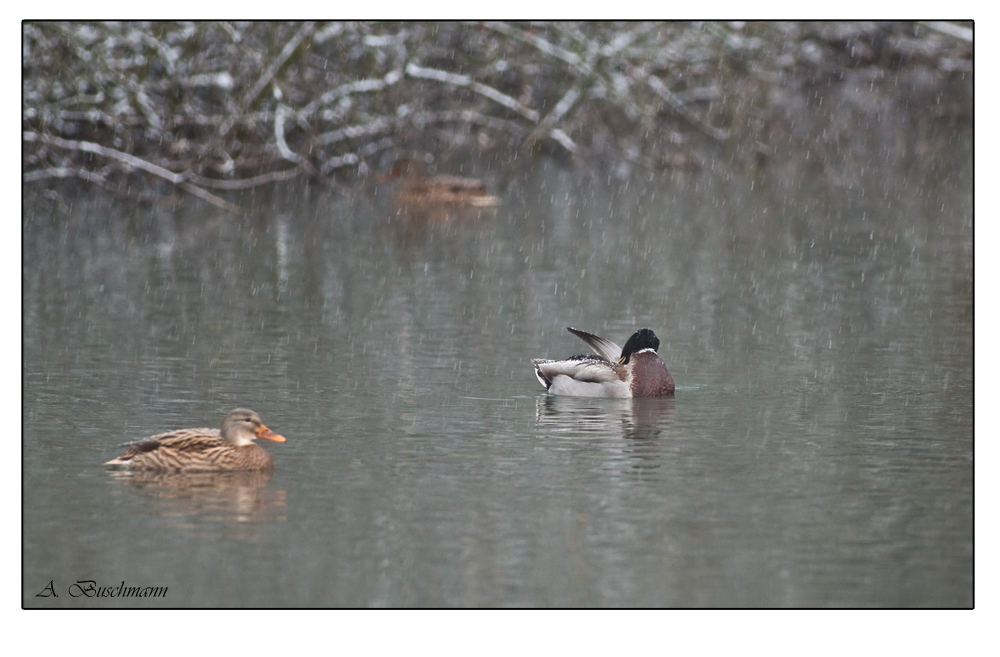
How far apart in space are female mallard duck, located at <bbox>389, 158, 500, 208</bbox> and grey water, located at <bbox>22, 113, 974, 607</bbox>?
4548 mm

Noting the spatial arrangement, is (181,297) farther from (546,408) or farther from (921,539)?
(921,539)

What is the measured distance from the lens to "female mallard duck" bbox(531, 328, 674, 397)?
12.8 m

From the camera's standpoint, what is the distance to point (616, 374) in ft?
42.4

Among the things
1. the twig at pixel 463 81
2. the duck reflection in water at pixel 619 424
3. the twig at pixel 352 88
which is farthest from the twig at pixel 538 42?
the duck reflection in water at pixel 619 424

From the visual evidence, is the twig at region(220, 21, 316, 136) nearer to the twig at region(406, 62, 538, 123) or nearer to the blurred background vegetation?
the blurred background vegetation

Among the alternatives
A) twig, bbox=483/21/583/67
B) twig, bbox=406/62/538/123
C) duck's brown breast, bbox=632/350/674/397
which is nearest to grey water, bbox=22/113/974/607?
duck's brown breast, bbox=632/350/674/397

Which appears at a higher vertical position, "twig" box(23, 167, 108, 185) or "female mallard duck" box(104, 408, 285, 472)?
"twig" box(23, 167, 108, 185)

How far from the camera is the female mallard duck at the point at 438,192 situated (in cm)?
2923

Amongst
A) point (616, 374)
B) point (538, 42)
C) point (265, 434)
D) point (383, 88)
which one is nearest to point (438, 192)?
point (383, 88)

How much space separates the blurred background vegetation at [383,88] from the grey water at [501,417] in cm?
185

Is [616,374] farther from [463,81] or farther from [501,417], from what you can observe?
[463,81]

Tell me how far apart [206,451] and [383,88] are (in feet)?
59.7

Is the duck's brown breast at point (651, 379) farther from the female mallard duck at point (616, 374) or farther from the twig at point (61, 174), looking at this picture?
the twig at point (61, 174)

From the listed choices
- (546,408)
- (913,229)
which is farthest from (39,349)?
(913,229)
